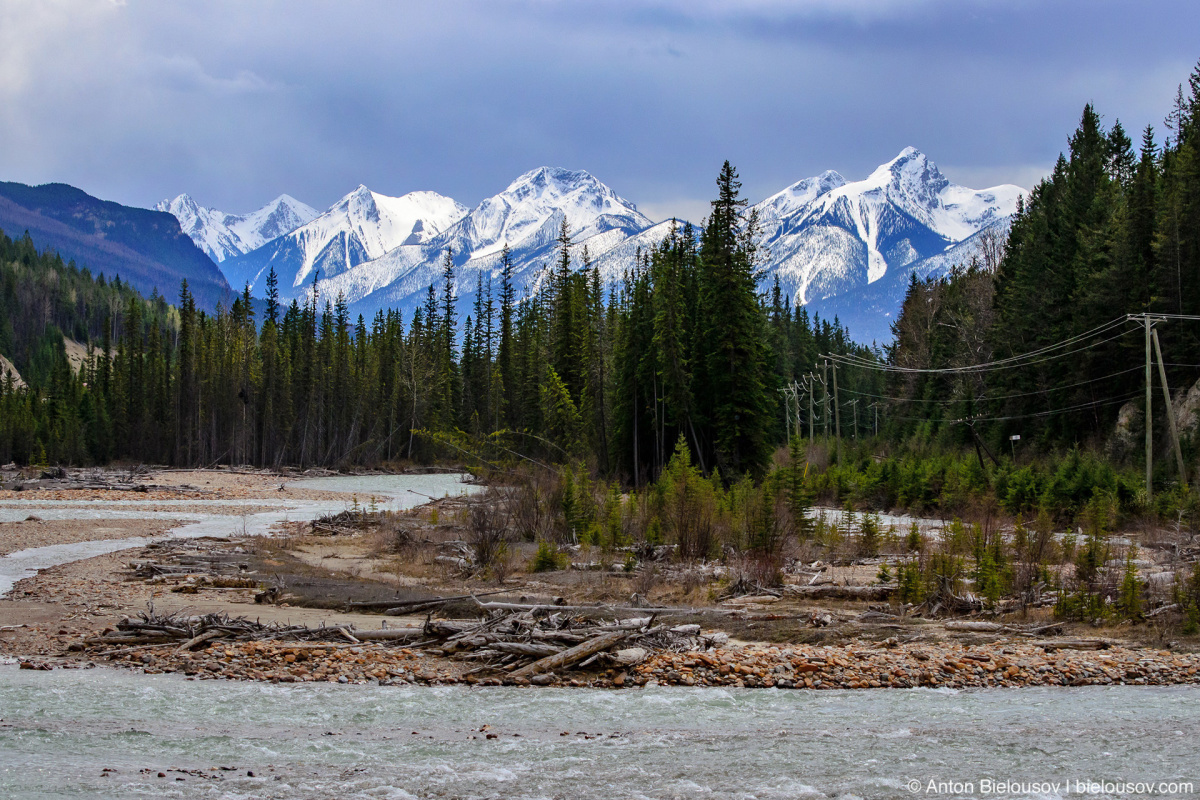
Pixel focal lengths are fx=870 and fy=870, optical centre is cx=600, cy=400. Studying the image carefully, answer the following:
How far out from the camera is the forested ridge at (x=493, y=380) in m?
42.5

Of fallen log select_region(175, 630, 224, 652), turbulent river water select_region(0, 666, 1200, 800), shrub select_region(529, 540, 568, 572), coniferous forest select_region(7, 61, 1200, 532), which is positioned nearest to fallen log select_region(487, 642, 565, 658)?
turbulent river water select_region(0, 666, 1200, 800)

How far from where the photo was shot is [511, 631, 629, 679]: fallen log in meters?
12.5

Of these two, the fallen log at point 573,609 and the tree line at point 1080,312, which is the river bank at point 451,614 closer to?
the fallen log at point 573,609

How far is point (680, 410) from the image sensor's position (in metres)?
42.4

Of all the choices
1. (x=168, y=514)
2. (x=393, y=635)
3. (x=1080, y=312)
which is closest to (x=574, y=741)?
(x=393, y=635)

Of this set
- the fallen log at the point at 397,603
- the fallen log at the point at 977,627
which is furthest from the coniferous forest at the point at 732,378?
the fallen log at the point at 977,627

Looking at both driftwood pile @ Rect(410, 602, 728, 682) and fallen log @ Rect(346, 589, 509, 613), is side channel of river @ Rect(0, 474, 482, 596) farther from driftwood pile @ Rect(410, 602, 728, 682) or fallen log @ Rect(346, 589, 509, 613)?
driftwood pile @ Rect(410, 602, 728, 682)

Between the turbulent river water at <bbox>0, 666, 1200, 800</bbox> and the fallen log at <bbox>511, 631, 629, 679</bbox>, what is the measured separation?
507 millimetres

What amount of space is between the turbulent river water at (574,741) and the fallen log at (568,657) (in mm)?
507

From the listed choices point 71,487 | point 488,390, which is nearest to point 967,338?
point 488,390

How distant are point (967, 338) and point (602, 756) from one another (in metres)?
61.5

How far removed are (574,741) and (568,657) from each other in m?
3.01

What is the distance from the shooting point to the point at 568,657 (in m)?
12.8

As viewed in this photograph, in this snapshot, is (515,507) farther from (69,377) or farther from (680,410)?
(69,377)
